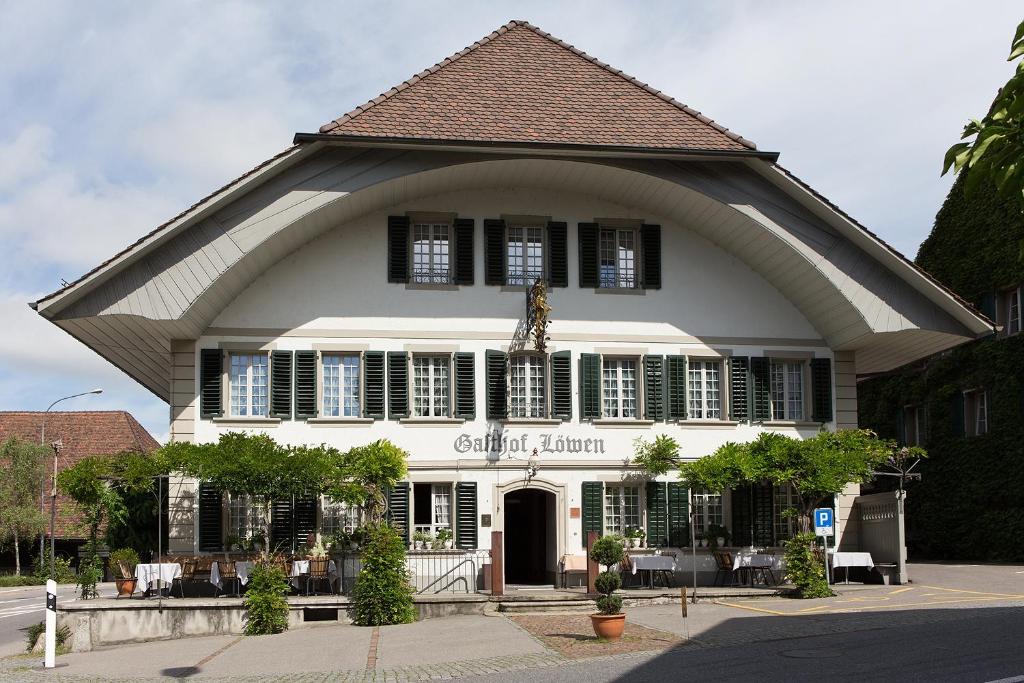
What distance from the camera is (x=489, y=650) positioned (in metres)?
15.8

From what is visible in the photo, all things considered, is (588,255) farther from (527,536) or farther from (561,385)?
(527,536)

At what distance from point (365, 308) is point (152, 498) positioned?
5.38m

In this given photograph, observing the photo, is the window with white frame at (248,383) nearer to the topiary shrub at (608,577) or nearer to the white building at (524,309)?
the white building at (524,309)

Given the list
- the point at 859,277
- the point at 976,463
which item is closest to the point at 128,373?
the point at 859,277

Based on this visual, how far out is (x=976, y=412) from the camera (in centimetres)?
3216

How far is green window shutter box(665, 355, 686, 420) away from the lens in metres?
24.0

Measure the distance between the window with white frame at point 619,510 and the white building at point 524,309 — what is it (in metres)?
0.06

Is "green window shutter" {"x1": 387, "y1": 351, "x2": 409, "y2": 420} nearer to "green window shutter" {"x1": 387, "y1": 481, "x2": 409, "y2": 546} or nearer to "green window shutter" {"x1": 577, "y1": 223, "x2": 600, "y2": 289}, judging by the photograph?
"green window shutter" {"x1": 387, "y1": 481, "x2": 409, "y2": 546}

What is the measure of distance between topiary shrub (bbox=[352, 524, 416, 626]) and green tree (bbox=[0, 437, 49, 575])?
30124 mm

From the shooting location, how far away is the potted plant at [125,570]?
2090 centimetres

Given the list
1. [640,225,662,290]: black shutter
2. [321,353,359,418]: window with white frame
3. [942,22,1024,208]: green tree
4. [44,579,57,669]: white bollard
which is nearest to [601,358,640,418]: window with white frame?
[640,225,662,290]: black shutter

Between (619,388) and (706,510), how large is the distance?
118 inches

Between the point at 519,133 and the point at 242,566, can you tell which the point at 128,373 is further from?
the point at 519,133

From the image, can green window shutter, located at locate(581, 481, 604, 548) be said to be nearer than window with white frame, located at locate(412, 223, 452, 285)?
Yes
